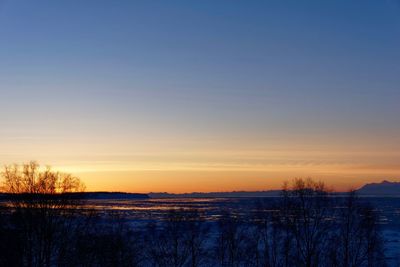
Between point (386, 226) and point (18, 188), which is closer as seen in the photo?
point (18, 188)

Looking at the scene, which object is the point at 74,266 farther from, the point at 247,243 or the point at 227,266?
→ the point at 247,243

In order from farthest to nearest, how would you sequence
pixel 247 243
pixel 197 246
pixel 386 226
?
pixel 386 226 → pixel 247 243 → pixel 197 246

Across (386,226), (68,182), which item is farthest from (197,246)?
(386,226)

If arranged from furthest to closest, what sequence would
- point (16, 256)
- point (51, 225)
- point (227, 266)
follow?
point (227, 266) < point (51, 225) < point (16, 256)

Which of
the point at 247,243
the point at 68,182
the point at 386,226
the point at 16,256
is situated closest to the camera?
the point at 16,256

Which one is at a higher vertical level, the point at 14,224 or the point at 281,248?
the point at 14,224

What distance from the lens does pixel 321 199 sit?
4675 centimetres

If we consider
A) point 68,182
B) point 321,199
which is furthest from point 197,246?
point 68,182

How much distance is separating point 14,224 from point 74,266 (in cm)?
598

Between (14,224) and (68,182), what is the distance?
15.8 ft

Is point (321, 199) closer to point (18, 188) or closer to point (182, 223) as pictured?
point (182, 223)

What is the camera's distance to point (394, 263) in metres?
46.0

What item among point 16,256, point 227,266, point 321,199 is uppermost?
point 321,199

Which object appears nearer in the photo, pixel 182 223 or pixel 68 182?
pixel 68 182
